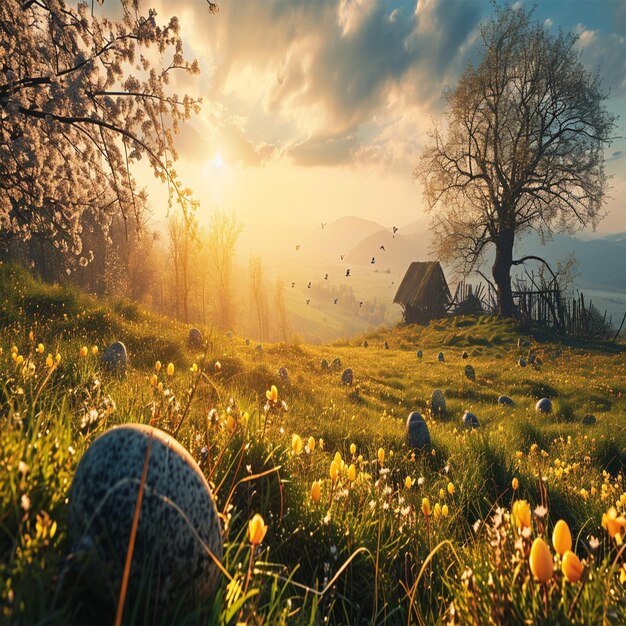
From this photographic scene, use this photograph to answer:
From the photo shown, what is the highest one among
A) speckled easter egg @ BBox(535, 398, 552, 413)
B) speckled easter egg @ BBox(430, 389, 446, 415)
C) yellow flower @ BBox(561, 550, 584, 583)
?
yellow flower @ BBox(561, 550, 584, 583)

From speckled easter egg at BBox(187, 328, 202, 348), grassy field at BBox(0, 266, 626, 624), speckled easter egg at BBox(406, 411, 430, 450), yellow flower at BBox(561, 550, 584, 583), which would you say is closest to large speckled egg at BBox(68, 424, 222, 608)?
grassy field at BBox(0, 266, 626, 624)

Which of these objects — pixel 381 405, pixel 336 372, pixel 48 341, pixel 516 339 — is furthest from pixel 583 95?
pixel 48 341

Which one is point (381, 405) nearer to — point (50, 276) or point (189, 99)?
point (189, 99)

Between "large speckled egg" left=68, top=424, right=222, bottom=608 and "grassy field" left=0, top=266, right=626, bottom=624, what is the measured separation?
0.33 feet

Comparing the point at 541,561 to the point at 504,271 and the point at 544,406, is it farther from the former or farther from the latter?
the point at 504,271

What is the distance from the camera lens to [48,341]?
7863mm

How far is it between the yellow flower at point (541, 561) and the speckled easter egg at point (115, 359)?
22.3 feet

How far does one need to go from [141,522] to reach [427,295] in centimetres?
4456

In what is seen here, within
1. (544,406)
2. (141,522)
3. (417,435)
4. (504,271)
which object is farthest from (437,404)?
(504,271)

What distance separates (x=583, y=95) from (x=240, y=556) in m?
35.8

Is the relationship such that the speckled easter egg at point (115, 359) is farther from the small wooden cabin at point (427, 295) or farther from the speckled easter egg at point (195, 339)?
the small wooden cabin at point (427, 295)

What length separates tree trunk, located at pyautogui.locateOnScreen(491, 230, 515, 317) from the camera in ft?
103

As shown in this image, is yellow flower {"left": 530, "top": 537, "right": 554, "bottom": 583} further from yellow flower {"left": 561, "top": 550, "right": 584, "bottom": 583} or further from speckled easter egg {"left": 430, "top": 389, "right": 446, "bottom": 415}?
speckled easter egg {"left": 430, "top": 389, "right": 446, "bottom": 415}

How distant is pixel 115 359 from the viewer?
743cm
